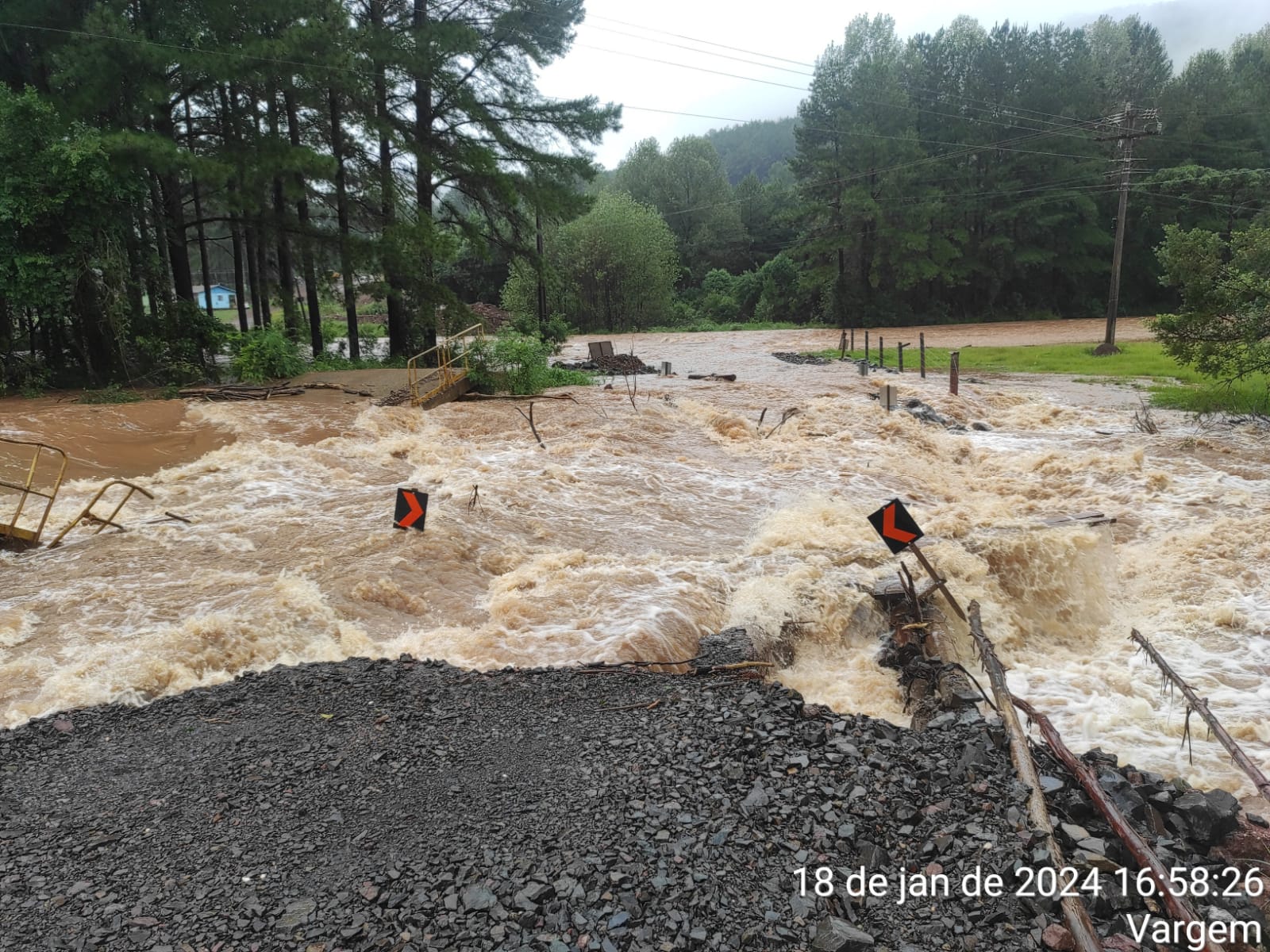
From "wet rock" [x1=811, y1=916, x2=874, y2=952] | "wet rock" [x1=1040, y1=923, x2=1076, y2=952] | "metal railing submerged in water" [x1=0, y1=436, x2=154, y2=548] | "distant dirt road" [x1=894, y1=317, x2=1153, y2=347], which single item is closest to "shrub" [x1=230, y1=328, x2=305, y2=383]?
"metal railing submerged in water" [x1=0, y1=436, x2=154, y2=548]

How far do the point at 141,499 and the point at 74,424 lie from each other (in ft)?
19.7

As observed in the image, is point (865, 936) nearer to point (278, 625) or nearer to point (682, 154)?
point (278, 625)

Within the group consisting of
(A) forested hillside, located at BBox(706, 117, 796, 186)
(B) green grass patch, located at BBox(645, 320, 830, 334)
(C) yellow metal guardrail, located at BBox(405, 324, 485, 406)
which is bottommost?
(C) yellow metal guardrail, located at BBox(405, 324, 485, 406)

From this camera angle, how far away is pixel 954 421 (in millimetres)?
18047

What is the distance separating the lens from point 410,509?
9.34m

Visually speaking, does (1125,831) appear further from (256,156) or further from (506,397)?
(256,156)

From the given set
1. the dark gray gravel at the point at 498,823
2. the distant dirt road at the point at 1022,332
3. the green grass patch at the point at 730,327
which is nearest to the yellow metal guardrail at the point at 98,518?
the dark gray gravel at the point at 498,823

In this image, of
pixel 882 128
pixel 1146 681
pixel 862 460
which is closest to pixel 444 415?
Answer: pixel 862 460

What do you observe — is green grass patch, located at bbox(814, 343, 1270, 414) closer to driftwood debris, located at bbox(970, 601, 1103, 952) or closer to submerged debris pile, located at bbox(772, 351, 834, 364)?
submerged debris pile, located at bbox(772, 351, 834, 364)

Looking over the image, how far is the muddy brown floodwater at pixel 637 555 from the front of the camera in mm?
6762

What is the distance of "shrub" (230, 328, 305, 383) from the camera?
795 inches

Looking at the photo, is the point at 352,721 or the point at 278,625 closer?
the point at 352,721

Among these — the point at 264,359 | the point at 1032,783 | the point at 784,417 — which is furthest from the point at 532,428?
the point at 1032,783

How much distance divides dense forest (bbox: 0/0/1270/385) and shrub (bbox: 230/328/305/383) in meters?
0.97
